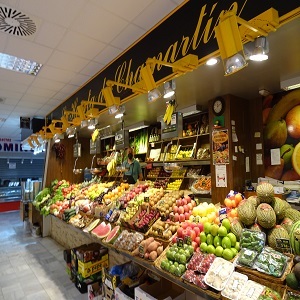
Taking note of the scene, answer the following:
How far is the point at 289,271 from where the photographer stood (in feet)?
5.42

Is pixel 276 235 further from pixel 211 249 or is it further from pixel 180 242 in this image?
pixel 180 242

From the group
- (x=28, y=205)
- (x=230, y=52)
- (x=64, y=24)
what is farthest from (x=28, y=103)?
(x=230, y=52)

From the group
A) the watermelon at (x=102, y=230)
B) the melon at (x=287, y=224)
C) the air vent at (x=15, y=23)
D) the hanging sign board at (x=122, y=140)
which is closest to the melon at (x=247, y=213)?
the melon at (x=287, y=224)

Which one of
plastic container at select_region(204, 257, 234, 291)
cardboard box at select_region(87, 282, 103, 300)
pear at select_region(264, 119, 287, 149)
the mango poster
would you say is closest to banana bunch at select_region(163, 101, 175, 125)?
the mango poster

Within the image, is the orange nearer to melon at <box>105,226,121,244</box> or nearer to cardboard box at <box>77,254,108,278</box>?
melon at <box>105,226,121,244</box>

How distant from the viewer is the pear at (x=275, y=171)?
4410 millimetres

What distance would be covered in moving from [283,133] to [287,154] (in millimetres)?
398

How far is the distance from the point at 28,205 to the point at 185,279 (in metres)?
7.78

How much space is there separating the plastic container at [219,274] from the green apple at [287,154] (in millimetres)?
3122

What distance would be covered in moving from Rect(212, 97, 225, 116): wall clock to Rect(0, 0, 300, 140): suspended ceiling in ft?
0.54

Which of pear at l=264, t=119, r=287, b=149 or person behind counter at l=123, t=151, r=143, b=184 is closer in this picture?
pear at l=264, t=119, r=287, b=149

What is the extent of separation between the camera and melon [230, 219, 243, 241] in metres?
2.11

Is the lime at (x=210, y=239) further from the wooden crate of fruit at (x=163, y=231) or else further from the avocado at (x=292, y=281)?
the avocado at (x=292, y=281)

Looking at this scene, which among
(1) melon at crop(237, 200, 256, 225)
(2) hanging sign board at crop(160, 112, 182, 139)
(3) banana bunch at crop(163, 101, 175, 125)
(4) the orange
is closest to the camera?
(1) melon at crop(237, 200, 256, 225)
